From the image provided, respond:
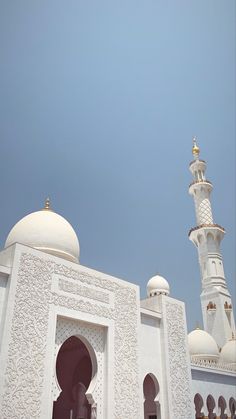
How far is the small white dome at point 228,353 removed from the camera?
13.3 metres

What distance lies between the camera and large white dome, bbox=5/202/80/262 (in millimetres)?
8039

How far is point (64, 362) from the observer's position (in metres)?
9.94

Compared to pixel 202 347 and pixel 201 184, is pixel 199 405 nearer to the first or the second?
pixel 202 347

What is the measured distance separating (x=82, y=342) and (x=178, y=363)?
7.74ft

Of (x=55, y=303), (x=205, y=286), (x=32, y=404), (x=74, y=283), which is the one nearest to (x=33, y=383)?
(x=32, y=404)

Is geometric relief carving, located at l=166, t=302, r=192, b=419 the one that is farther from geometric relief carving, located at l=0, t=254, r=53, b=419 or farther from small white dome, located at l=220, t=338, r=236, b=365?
small white dome, located at l=220, t=338, r=236, b=365

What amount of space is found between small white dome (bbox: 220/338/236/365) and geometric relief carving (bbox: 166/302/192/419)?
4.93 meters

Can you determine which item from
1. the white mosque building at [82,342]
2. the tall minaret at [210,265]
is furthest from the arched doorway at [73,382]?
the tall minaret at [210,265]

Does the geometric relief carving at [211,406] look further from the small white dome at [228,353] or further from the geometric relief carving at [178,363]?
the small white dome at [228,353]

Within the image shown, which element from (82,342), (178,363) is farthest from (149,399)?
(82,342)

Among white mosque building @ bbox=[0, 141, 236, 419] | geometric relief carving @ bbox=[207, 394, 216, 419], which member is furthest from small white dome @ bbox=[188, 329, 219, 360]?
geometric relief carving @ bbox=[207, 394, 216, 419]

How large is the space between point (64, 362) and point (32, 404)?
432 centimetres

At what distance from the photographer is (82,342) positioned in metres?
8.52

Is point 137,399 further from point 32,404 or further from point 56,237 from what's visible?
point 56,237
